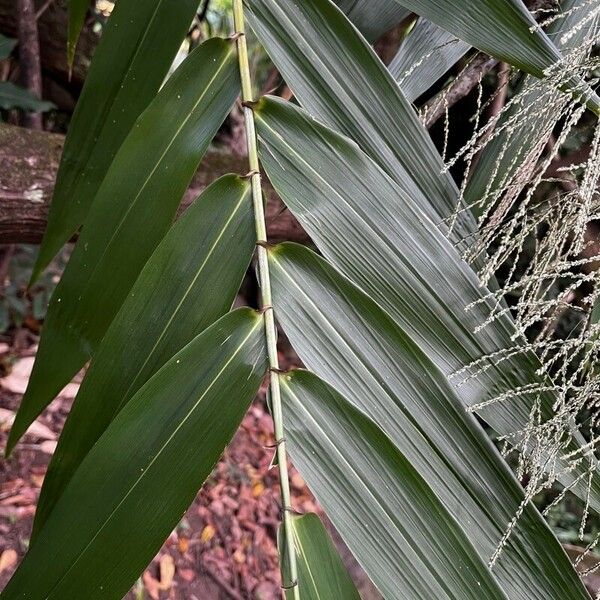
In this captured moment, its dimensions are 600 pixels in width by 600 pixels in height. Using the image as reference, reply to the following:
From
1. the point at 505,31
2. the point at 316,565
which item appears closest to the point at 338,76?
the point at 505,31

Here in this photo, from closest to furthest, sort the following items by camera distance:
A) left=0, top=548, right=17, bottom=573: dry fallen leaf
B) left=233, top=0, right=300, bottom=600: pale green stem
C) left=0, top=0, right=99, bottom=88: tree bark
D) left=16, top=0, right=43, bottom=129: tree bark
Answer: left=233, top=0, right=300, bottom=600: pale green stem
left=0, top=548, right=17, bottom=573: dry fallen leaf
left=16, top=0, right=43, bottom=129: tree bark
left=0, top=0, right=99, bottom=88: tree bark

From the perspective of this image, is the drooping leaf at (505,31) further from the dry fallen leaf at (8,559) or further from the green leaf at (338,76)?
the dry fallen leaf at (8,559)

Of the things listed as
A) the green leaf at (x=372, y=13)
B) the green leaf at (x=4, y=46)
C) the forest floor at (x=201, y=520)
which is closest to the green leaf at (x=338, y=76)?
the green leaf at (x=372, y=13)

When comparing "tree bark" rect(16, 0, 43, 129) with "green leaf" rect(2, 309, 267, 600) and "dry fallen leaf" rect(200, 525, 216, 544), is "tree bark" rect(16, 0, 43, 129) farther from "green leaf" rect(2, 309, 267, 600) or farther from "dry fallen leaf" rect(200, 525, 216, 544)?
"green leaf" rect(2, 309, 267, 600)

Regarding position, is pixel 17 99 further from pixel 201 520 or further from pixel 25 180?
pixel 201 520

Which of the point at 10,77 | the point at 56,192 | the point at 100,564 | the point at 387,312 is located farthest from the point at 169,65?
the point at 10,77

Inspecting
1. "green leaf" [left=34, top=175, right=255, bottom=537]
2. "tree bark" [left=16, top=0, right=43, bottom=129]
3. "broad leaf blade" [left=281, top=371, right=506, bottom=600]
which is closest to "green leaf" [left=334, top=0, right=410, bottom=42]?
"green leaf" [left=34, top=175, right=255, bottom=537]

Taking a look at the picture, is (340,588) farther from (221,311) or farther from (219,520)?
(219,520)
